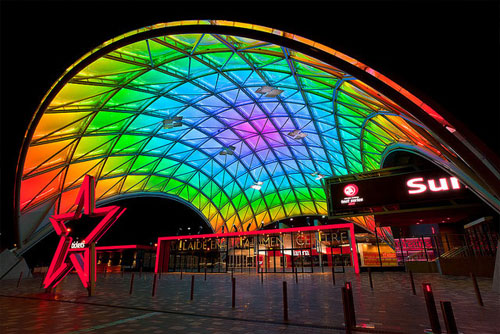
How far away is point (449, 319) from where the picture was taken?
4.99m

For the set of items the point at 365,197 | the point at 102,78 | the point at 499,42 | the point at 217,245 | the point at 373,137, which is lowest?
the point at 217,245

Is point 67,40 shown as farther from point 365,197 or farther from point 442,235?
point 442,235

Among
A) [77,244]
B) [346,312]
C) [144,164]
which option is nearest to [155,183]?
[144,164]

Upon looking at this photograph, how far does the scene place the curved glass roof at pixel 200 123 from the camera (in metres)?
18.1

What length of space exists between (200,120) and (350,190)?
1927 cm

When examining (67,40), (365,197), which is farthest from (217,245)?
(67,40)

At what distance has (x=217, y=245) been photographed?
114 ft

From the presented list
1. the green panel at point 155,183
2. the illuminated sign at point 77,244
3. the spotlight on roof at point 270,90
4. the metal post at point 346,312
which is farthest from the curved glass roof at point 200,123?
the metal post at point 346,312

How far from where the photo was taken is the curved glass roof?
59.5 feet

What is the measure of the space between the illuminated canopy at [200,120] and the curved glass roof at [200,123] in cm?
13

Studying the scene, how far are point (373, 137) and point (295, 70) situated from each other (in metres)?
9.35

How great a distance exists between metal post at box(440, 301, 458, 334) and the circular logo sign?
14628 millimetres

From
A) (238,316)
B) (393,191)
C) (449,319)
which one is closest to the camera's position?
(449,319)

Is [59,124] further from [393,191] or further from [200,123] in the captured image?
[393,191]
